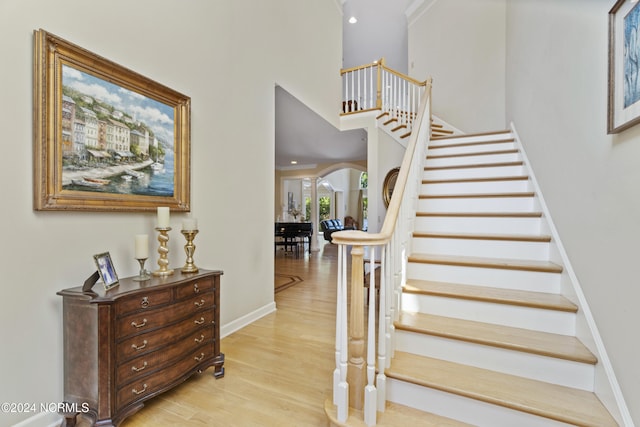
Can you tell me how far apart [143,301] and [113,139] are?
992mm

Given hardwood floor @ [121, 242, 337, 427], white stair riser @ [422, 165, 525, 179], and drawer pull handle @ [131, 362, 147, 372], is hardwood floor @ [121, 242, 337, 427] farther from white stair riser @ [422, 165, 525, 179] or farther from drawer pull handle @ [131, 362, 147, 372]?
white stair riser @ [422, 165, 525, 179]

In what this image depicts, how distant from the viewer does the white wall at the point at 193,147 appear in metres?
1.38

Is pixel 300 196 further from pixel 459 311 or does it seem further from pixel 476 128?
pixel 459 311

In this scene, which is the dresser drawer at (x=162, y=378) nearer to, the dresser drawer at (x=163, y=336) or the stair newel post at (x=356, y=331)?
the dresser drawer at (x=163, y=336)

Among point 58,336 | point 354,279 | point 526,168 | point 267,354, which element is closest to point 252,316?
point 267,354

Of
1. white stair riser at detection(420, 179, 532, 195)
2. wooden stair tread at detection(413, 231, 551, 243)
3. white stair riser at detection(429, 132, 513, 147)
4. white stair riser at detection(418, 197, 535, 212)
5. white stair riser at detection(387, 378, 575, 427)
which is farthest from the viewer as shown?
white stair riser at detection(429, 132, 513, 147)

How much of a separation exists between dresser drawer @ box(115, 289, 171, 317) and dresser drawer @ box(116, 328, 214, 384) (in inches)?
7.8

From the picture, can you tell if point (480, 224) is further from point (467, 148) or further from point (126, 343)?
point (126, 343)

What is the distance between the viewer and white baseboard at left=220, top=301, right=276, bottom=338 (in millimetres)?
2616

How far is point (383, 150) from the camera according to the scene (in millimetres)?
5230

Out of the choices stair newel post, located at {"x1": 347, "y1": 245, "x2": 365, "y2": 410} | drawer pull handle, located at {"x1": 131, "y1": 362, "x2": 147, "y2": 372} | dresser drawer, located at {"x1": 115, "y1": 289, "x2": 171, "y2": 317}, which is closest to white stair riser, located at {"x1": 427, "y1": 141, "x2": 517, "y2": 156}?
stair newel post, located at {"x1": 347, "y1": 245, "x2": 365, "y2": 410}

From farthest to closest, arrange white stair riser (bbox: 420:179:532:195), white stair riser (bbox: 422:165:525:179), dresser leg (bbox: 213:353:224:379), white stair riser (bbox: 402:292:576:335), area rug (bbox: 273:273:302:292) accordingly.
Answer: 1. area rug (bbox: 273:273:302:292)
2. white stair riser (bbox: 422:165:525:179)
3. white stair riser (bbox: 420:179:532:195)
4. dresser leg (bbox: 213:353:224:379)
5. white stair riser (bbox: 402:292:576:335)

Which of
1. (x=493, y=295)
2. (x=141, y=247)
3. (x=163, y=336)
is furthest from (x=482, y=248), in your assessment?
(x=141, y=247)

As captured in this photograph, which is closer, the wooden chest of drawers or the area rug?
the wooden chest of drawers
